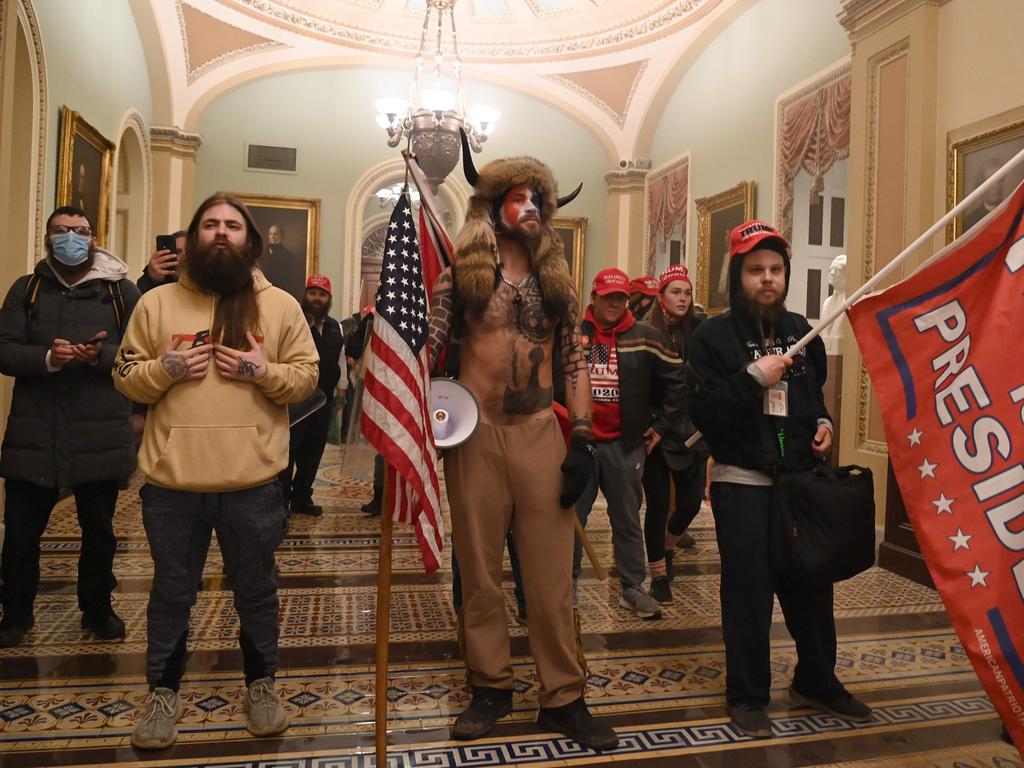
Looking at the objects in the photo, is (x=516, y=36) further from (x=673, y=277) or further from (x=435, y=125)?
(x=673, y=277)

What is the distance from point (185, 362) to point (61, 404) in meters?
1.39

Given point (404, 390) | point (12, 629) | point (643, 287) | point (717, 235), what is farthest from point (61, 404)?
point (717, 235)

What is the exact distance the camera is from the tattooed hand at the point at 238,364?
8.15 feet

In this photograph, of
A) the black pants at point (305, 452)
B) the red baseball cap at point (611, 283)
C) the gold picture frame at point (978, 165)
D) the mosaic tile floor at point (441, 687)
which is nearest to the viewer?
the mosaic tile floor at point (441, 687)

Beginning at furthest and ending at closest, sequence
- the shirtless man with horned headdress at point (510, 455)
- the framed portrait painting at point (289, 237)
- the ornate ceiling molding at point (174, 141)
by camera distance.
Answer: the framed portrait painting at point (289, 237) < the ornate ceiling molding at point (174, 141) < the shirtless man with horned headdress at point (510, 455)

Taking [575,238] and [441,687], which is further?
[575,238]

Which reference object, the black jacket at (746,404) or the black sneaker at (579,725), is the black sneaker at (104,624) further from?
the black jacket at (746,404)

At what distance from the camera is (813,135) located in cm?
758

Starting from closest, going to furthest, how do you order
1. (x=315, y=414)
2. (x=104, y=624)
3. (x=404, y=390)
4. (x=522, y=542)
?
(x=404, y=390) → (x=522, y=542) → (x=104, y=624) → (x=315, y=414)

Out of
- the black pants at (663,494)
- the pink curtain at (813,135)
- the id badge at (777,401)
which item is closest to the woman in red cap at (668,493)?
the black pants at (663,494)

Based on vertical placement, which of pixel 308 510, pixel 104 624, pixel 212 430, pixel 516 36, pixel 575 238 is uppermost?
pixel 516 36

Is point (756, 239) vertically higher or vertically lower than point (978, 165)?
lower

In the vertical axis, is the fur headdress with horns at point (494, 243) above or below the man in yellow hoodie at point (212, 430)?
above

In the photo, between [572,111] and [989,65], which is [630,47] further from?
[989,65]
